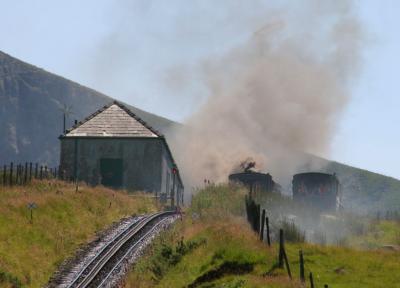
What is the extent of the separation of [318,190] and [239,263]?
3953 cm

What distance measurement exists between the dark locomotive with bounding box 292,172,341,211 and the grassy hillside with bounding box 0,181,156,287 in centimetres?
2479

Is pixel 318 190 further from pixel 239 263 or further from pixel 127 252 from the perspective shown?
pixel 239 263

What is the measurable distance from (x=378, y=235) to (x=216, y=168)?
48.4 m

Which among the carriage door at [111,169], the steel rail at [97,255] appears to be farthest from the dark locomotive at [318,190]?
the steel rail at [97,255]

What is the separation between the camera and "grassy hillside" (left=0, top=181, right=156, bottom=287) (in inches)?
1053

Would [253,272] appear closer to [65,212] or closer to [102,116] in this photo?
[65,212]

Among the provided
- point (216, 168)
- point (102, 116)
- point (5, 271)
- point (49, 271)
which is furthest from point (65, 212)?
point (216, 168)

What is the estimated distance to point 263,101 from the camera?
10494cm

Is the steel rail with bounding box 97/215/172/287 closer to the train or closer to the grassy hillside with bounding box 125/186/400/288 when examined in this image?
the grassy hillside with bounding box 125/186/400/288

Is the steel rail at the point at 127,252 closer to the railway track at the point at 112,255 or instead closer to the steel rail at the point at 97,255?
the railway track at the point at 112,255

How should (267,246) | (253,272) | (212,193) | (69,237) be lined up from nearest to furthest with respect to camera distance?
(253,272)
(267,246)
(69,237)
(212,193)

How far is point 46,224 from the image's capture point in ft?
104

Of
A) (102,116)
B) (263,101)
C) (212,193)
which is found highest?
(263,101)

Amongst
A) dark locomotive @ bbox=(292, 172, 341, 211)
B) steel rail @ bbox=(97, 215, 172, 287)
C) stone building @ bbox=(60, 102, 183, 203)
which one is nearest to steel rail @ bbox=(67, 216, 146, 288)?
steel rail @ bbox=(97, 215, 172, 287)
